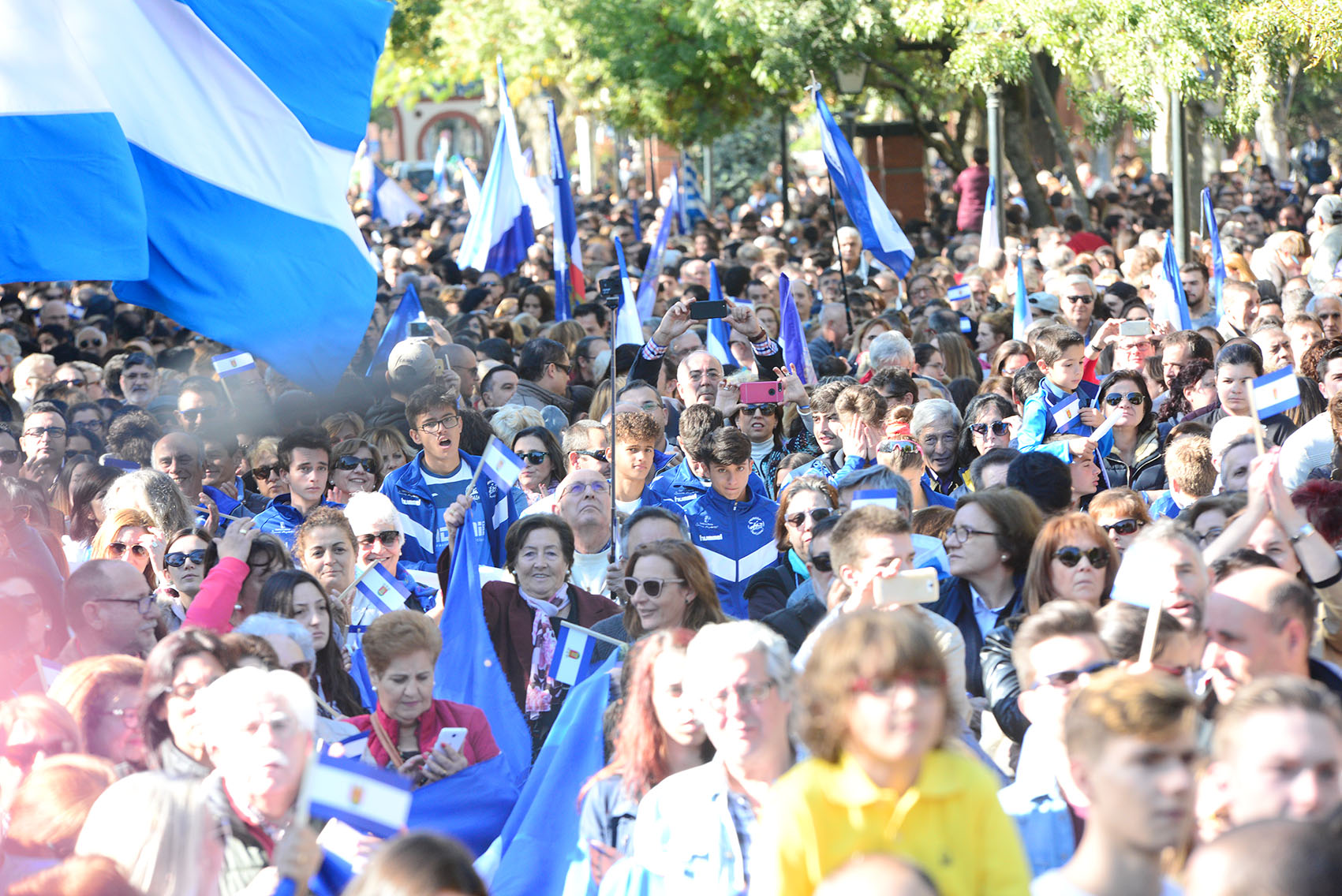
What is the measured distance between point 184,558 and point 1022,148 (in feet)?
60.4

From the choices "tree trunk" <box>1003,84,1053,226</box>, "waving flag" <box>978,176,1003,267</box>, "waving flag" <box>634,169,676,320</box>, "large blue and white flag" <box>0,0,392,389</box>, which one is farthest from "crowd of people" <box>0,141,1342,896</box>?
"tree trunk" <box>1003,84,1053,226</box>

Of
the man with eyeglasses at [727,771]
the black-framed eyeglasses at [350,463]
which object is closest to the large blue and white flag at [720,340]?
the black-framed eyeglasses at [350,463]

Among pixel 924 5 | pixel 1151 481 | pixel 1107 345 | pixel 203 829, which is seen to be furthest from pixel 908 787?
pixel 924 5

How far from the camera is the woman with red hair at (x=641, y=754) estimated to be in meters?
4.45

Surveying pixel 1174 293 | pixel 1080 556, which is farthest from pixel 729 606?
pixel 1174 293

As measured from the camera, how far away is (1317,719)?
351 cm

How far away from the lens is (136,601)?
5.97 metres

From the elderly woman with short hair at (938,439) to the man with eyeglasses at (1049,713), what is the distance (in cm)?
387

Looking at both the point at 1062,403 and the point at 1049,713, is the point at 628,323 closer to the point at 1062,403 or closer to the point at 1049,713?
the point at 1062,403

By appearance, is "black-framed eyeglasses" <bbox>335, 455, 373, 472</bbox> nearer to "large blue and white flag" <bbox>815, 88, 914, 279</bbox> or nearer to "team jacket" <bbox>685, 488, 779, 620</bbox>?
"team jacket" <bbox>685, 488, 779, 620</bbox>

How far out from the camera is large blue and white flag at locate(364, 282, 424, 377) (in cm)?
1205

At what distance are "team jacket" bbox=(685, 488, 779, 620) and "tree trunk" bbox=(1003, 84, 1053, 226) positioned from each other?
52.5ft

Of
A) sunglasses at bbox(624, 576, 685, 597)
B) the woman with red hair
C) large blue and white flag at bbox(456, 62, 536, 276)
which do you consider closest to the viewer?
the woman with red hair

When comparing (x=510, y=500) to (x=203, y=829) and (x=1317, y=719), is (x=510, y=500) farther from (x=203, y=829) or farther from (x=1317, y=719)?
(x=1317, y=719)
